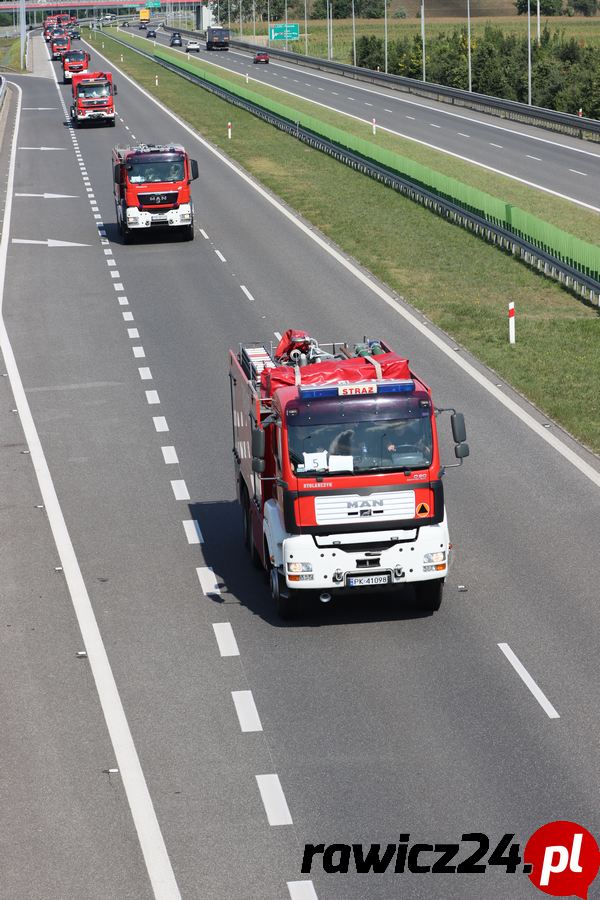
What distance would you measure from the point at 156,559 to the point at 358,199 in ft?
118

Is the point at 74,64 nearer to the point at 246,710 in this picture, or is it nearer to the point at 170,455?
the point at 170,455

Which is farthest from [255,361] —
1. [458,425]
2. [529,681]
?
[529,681]

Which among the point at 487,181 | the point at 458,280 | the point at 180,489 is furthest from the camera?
the point at 487,181

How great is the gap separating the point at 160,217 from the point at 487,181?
701 inches

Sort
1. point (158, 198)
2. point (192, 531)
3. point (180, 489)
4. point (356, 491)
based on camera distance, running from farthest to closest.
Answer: point (158, 198) < point (180, 489) < point (192, 531) < point (356, 491)

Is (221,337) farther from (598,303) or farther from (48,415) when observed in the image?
(598,303)

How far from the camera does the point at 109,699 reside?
614 inches

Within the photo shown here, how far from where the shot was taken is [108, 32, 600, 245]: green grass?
50656 mm

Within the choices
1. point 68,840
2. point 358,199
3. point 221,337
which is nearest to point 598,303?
point 221,337

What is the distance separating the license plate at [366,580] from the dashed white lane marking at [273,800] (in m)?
3.78

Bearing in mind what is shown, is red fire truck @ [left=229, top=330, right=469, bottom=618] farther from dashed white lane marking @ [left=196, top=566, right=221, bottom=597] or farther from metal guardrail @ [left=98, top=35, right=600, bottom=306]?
metal guardrail @ [left=98, top=35, right=600, bottom=306]

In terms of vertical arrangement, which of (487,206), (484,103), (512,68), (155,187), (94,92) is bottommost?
(487,206)

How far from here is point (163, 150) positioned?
47062 millimetres

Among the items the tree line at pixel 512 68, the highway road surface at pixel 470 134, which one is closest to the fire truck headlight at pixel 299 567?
the highway road surface at pixel 470 134
